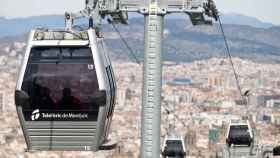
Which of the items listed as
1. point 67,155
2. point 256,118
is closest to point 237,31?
point 256,118

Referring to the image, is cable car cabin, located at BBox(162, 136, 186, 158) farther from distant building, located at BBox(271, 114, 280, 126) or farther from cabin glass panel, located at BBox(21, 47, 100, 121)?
distant building, located at BBox(271, 114, 280, 126)

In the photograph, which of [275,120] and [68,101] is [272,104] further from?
[68,101]

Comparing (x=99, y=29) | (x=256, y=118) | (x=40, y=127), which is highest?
(x=99, y=29)

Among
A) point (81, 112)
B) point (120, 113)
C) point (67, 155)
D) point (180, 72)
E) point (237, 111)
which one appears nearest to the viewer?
point (81, 112)

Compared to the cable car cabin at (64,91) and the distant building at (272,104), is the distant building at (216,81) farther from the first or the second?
the cable car cabin at (64,91)

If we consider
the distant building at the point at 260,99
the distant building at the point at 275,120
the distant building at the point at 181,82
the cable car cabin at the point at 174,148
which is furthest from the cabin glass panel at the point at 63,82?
the distant building at the point at 181,82

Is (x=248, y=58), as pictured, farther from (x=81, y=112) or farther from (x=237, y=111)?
(x=81, y=112)

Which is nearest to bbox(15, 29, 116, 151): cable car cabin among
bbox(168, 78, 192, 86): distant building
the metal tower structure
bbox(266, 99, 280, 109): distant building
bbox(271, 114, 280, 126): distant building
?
the metal tower structure
